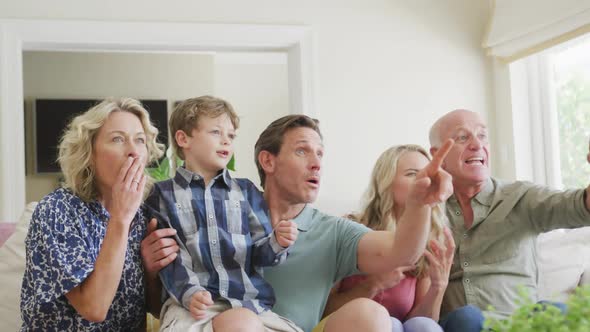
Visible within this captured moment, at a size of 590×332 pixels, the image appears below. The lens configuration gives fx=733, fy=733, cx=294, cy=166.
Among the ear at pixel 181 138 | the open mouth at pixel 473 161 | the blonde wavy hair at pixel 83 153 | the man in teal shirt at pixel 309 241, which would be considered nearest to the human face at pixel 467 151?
the open mouth at pixel 473 161

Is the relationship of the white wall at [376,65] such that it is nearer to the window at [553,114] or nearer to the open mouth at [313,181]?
the window at [553,114]

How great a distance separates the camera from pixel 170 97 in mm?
6961

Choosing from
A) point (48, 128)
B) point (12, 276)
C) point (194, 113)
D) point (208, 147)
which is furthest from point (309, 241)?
point (48, 128)

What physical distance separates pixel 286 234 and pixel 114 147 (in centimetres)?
52

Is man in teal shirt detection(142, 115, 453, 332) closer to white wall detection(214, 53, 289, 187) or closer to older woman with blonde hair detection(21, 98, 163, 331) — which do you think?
older woman with blonde hair detection(21, 98, 163, 331)

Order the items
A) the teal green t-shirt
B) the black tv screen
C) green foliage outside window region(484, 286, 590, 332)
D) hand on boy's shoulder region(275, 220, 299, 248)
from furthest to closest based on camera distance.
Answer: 1. the black tv screen
2. the teal green t-shirt
3. hand on boy's shoulder region(275, 220, 299, 248)
4. green foliage outside window region(484, 286, 590, 332)

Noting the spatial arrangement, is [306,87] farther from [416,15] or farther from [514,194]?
[514,194]

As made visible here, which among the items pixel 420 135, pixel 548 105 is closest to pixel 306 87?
pixel 420 135

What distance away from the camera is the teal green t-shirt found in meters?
2.07

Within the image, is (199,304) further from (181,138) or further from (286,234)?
(181,138)

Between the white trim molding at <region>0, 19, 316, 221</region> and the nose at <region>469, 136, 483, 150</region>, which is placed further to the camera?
the white trim molding at <region>0, 19, 316, 221</region>

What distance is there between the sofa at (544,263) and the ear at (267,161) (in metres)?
0.60

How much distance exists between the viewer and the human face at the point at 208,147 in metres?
2.10

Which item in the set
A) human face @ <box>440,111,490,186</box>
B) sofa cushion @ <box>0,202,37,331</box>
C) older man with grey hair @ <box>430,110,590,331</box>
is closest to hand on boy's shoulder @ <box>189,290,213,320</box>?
sofa cushion @ <box>0,202,37,331</box>
